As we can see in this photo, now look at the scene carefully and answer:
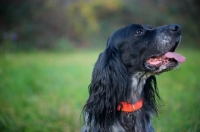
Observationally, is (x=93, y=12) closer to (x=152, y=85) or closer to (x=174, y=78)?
(x=174, y=78)

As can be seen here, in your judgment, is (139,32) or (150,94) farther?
(150,94)

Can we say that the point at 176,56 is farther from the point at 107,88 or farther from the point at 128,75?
the point at 107,88

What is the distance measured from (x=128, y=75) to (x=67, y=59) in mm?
8645

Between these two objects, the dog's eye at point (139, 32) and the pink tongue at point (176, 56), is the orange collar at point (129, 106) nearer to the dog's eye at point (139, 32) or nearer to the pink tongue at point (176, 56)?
the pink tongue at point (176, 56)

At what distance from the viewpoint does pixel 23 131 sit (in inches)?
145

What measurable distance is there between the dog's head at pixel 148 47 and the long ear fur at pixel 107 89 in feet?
0.45

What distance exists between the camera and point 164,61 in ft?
8.54

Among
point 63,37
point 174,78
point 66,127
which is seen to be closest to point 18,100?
point 66,127

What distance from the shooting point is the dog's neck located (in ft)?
9.11

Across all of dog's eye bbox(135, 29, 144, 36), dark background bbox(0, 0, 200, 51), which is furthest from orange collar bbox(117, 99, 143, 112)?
dark background bbox(0, 0, 200, 51)

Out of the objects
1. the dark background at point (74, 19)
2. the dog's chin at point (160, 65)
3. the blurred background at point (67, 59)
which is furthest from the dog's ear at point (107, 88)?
the dark background at point (74, 19)

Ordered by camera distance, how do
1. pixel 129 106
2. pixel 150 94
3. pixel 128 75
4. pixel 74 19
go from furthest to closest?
pixel 74 19
pixel 150 94
pixel 128 75
pixel 129 106

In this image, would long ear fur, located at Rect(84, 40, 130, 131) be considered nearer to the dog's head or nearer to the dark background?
the dog's head

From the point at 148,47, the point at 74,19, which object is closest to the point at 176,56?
the point at 148,47
